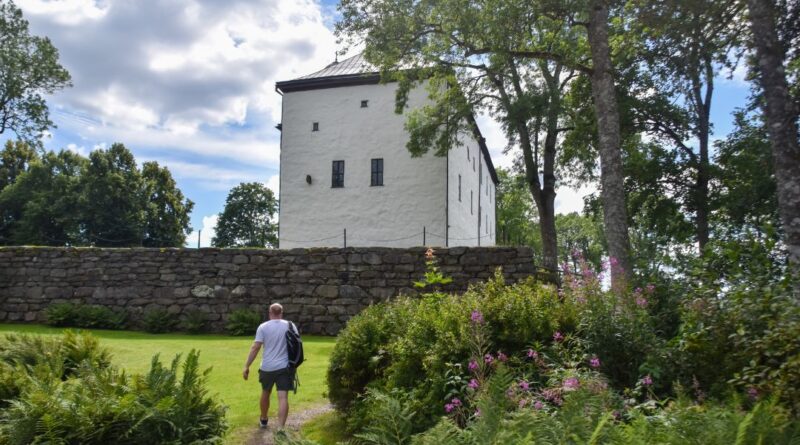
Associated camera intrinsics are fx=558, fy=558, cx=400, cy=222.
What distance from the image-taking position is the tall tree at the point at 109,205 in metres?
43.4

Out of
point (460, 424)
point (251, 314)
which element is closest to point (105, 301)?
point (251, 314)

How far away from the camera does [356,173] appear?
1048 inches

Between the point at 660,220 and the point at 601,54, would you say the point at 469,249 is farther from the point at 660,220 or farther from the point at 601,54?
the point at 660,220

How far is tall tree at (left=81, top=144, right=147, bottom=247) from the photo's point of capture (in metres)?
43.4

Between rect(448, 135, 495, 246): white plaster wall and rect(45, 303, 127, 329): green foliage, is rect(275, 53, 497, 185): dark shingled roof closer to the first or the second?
rect(448, 135, 495, 246): white plaster wall

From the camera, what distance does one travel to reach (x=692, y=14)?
9.26 m

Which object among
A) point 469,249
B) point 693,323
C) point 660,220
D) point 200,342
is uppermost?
point 660,220

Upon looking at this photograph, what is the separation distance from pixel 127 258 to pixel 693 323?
566 inches

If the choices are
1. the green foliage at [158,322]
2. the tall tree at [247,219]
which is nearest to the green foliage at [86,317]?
the green foliage at [158,322]

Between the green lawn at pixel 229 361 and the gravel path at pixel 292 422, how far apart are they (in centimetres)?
16

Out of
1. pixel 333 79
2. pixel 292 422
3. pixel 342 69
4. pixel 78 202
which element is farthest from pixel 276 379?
pixel 78 202

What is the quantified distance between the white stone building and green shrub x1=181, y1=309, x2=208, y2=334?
1190 cm

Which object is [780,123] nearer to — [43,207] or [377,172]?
[377,172]

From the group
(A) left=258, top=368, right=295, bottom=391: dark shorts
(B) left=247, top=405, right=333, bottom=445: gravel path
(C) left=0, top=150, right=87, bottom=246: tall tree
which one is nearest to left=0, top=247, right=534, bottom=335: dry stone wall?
(B) left=247, top=405, right=333, bottom=445: gravel path
